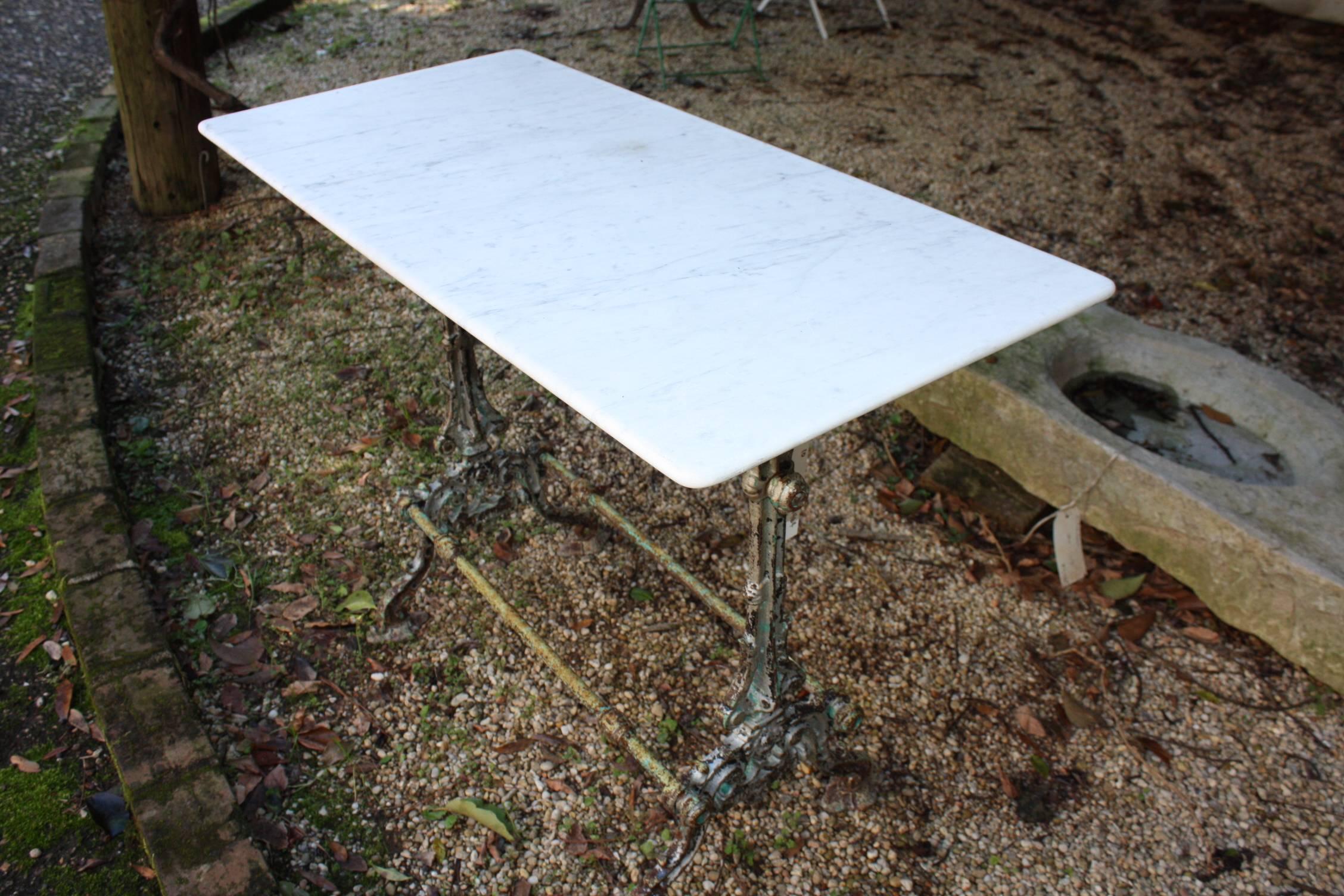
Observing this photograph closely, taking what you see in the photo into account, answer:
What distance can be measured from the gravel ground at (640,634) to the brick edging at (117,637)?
0.16 m

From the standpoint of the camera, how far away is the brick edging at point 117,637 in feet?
6.42

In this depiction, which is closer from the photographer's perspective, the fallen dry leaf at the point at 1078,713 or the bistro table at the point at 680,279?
the bistro table at the point at 680,279

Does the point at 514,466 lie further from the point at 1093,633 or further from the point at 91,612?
the point at 1093,633

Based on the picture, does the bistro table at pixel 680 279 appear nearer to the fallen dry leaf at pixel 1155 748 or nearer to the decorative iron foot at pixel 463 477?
the decorative iron foot at pixel 463 477

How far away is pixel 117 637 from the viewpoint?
2377 millimetres

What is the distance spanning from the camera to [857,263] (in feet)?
5.82

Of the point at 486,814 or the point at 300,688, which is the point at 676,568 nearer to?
the point at 486,814

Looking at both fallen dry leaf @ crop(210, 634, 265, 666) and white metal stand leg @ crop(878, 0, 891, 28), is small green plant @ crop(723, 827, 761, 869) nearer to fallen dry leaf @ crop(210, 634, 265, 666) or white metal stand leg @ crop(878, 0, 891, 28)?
fallen dry leaf @ crop(210, 634, 265, 666)

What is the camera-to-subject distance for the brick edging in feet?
6.42

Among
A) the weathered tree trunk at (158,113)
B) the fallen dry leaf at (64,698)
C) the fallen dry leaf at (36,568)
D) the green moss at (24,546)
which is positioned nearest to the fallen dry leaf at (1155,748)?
the fallen dry leaf at (64,698)

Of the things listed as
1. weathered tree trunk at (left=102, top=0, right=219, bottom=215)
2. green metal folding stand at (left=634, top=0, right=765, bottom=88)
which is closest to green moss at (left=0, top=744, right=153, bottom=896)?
weathered tree trunk at (left=102, top=0, right=219, bottom=215)

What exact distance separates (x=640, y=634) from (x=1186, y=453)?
1.71 meters

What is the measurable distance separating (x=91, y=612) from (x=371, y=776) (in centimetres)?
83

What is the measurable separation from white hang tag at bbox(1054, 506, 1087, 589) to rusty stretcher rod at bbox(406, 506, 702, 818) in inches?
53.0
